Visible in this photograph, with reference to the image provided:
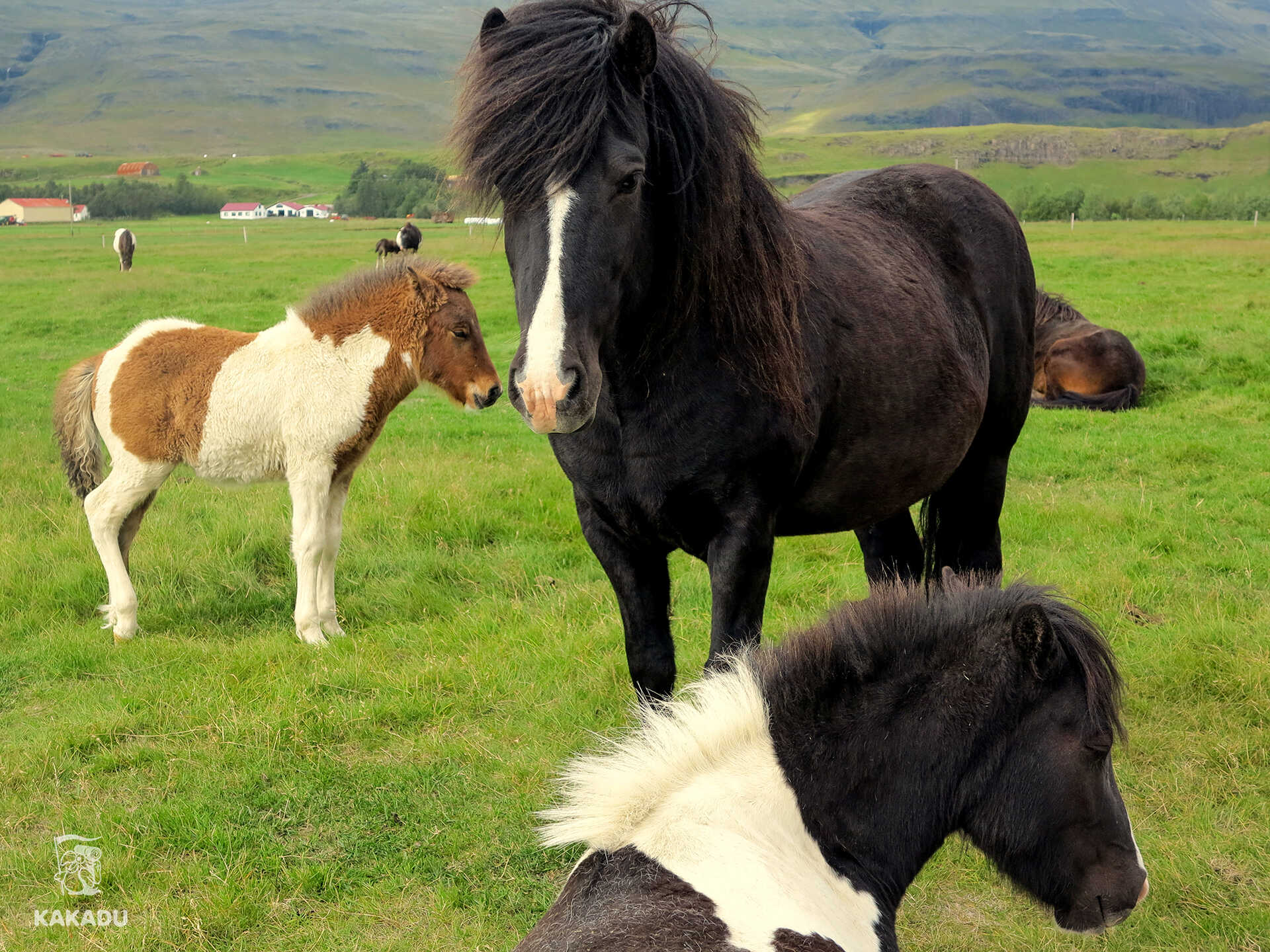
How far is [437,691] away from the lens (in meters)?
4.81

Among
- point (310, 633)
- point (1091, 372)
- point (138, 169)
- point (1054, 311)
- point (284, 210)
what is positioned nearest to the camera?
point (310, 633)

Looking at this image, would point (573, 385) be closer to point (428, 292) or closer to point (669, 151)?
point (669, 151)

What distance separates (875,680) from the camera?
250cm

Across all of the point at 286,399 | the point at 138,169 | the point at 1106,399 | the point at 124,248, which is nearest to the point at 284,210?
the point at 138,169

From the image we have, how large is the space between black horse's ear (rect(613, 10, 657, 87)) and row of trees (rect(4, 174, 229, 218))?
104 meters

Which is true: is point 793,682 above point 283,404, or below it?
above

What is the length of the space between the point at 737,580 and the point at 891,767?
901 millimetres

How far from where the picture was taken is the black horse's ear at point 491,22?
3029 millimetres

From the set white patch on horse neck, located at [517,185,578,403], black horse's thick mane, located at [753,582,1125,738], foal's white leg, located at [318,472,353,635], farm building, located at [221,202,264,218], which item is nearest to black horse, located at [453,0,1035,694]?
white patch on horse neck, located at [517,185,578,403]

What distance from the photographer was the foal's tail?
6.02m

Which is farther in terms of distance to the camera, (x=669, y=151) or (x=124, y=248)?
(x=124, y=248)

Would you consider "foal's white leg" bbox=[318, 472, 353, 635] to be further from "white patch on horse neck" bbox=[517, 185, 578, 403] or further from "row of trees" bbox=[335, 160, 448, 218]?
"row of trees" bbox=[335, 160, 448, 218]

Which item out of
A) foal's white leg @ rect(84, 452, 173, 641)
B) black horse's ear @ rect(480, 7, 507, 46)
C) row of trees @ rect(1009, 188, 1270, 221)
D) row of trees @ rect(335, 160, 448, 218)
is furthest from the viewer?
row of trees @ rect(335, 160, 448, 218)

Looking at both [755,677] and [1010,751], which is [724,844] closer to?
[755,677]
